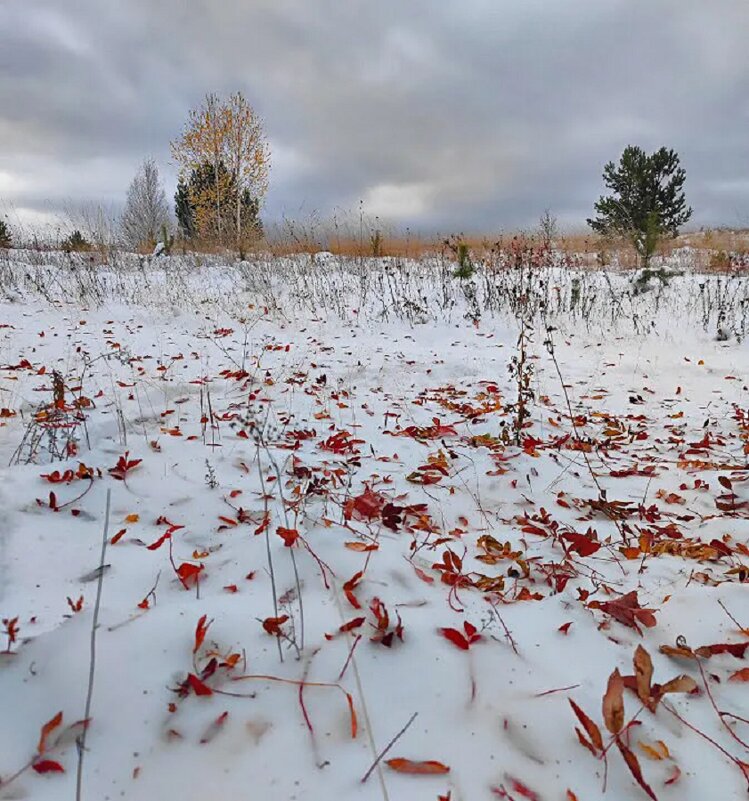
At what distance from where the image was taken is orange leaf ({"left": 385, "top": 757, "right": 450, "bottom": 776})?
0.95 meters

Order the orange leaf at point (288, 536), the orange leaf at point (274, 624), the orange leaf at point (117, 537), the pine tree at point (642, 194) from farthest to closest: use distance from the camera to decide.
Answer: the pine tree at point (642, 194), the orange leaf at point (117, 537), the orange leaf at point (288, 536), the orange leaf at point (274, 624)

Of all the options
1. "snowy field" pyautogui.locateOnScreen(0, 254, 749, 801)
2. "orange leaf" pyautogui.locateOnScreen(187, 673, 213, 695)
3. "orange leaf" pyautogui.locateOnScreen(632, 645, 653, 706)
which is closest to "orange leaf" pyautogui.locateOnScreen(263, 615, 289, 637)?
"snowy field" pyautogui.locateOnScreen(0, 254, 749, 801)

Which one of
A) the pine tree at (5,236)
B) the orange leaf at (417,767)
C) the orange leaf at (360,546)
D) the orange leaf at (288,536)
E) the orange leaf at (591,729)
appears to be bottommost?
the orange leaf at (417,767)

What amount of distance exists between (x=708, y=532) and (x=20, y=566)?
2658 mm

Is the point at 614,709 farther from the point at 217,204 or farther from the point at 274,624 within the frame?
the point at 217,204

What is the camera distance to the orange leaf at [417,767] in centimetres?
95

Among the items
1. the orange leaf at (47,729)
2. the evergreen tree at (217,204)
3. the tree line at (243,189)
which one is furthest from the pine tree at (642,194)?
the orange leaf at (47,729)

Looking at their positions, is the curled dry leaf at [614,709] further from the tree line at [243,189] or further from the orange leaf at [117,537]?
the tree line at [243,189]

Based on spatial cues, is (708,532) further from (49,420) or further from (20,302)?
(20,302)

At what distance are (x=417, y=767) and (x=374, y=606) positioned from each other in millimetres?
462

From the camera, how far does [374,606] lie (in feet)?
4.58

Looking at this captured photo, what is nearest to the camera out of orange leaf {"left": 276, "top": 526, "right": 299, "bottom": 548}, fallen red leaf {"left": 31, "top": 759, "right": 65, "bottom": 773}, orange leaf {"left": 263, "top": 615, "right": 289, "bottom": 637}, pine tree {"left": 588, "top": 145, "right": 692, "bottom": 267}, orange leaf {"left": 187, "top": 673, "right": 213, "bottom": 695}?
fallen red leaf {"left": 31, "top": 759, "right": 65, "bottom": 773}

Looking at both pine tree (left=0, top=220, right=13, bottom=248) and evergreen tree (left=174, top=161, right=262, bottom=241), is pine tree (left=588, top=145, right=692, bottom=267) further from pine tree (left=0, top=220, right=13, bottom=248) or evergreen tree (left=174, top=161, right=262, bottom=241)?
pine tree (left=0, top=220, right=13, bottom=248)

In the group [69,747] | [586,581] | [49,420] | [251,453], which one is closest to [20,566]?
[69,747]
